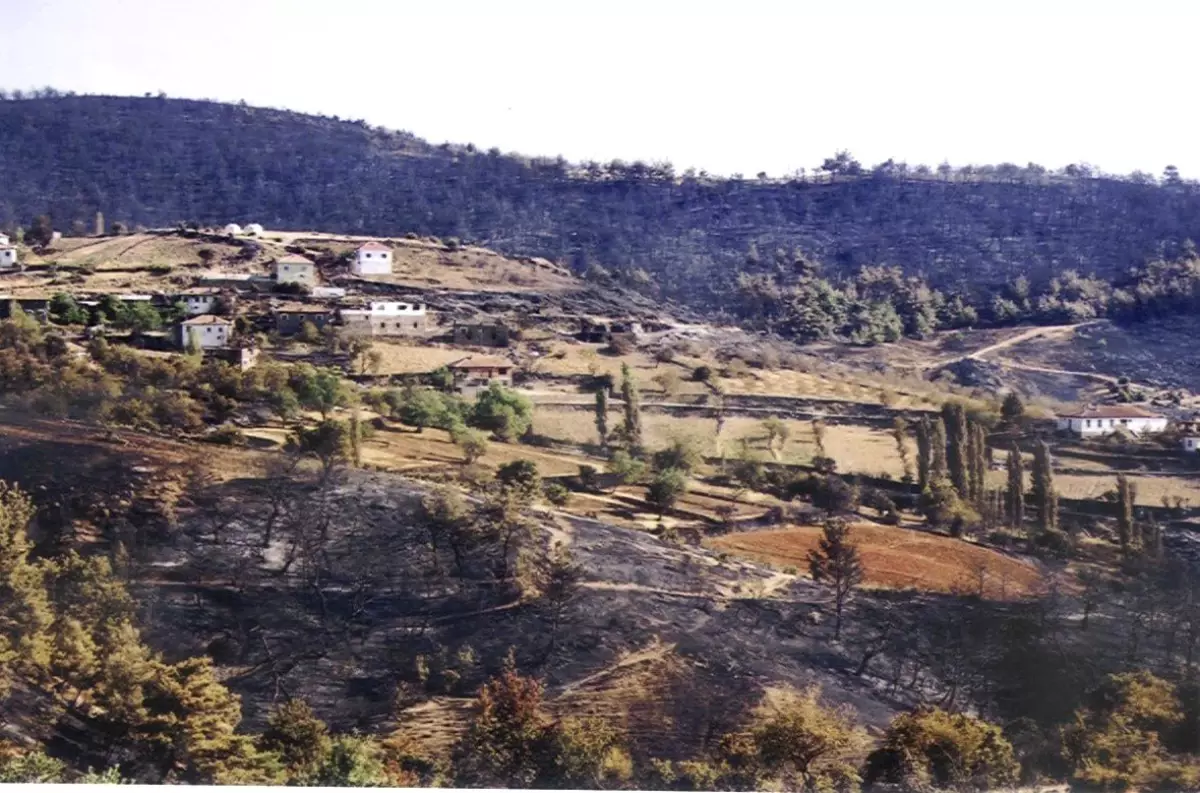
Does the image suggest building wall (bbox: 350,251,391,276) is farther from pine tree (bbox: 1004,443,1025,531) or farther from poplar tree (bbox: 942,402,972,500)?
pine tree (bbox: 1004,443,1025,531)

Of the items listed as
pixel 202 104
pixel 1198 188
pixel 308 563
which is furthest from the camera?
pixel 202 104

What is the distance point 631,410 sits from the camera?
1066 centimetres

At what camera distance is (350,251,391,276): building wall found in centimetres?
1349

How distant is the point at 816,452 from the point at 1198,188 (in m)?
14.1

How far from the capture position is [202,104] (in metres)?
22.5

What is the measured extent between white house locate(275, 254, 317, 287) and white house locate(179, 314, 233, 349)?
1.99 meters

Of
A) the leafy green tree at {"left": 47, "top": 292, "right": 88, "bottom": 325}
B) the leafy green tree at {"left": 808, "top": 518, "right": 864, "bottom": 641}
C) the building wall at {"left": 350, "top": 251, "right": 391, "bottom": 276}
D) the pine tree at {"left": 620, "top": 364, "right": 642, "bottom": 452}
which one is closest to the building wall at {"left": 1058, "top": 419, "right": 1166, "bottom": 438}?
the leafy green tree at {"left": 808, "top": 518, "right": 864, "bottom": 641}

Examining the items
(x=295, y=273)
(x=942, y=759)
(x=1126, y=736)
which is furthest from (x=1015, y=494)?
(x=295, y=273)

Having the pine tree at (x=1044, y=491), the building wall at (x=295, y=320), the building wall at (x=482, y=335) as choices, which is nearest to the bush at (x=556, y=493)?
the building wall at (x=482, y=335)

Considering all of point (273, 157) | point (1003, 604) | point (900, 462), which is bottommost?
point (1003, 604)

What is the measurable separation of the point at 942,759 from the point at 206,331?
779 cm

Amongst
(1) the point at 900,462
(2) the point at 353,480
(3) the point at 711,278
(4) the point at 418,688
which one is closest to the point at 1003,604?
(1) the point at 900,462

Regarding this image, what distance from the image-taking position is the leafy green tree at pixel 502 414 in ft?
33.0

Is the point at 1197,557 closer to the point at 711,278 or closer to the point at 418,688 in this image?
the point at 418,688
